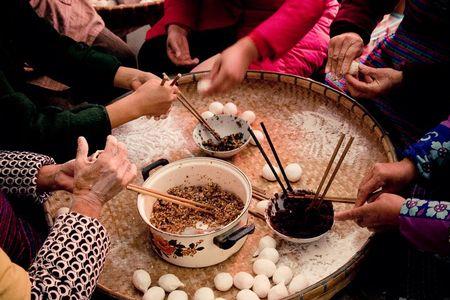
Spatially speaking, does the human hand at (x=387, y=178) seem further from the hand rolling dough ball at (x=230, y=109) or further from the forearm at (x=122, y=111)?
the forearm at (x=122, y=111)

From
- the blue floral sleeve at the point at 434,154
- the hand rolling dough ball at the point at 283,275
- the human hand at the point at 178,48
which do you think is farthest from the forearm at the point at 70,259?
the human hand at the point at 178,48

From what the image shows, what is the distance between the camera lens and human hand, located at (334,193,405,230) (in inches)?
51.8

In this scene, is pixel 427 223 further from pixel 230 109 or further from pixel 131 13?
pixel 131 13

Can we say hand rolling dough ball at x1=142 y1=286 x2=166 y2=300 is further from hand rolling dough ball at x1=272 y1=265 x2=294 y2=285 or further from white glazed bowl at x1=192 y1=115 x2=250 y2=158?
white glazed bowl at x1=192 y1=115 x2=250 y2=158

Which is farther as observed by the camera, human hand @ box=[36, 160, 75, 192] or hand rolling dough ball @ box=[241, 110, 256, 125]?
hand rolling dough ball @ box=[241, 110, 256, 125]

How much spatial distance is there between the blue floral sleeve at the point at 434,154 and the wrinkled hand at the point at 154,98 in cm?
93

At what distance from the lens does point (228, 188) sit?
5.09 ft

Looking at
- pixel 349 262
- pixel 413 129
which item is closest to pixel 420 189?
pixel 413 129

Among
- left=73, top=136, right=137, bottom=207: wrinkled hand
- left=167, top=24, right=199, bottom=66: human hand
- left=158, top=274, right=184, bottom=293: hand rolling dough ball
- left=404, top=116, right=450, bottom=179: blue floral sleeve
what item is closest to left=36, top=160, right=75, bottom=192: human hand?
left=73, top=136, right=137, bottom=207: wrinkled hand

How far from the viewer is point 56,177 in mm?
1519

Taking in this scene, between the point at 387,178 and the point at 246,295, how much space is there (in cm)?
58

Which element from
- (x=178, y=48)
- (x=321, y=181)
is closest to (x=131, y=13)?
(x=178, y=48)

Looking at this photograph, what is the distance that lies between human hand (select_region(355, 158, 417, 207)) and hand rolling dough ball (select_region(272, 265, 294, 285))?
1.06 feet

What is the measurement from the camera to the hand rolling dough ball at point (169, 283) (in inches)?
51.5
